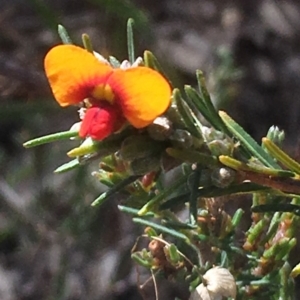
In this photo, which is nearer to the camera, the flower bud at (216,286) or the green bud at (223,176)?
the green bud at (223,176)

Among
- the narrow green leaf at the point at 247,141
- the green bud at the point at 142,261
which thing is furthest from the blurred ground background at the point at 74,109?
the narrow green leaf at the point at 247,141

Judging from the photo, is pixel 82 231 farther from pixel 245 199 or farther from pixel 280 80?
pixel 280 80

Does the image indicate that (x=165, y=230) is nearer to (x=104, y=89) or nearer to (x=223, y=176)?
(x=223, y=176)

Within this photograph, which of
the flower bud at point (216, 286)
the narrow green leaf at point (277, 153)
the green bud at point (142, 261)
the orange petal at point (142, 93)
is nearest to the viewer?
the orange petal at point (142, 93)

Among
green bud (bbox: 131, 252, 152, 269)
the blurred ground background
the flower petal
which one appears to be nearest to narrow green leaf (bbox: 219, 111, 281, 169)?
the flower petal

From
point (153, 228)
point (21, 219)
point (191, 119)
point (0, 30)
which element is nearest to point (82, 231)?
point (21, 219)

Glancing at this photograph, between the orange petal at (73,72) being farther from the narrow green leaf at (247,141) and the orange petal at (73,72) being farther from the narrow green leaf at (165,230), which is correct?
the narrow green leaf at (165,230)

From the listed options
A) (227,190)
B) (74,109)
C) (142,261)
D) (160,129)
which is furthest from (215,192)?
(74,109)
